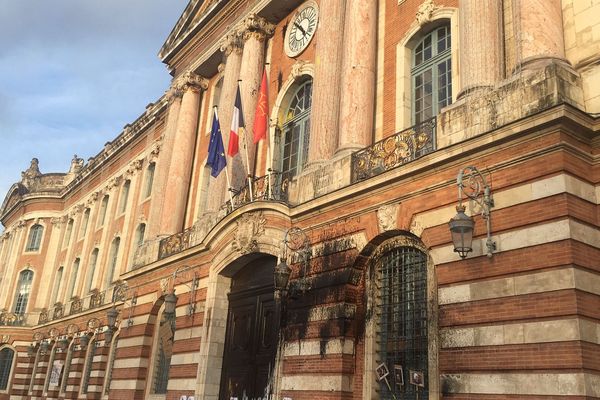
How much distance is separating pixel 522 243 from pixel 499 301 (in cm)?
88

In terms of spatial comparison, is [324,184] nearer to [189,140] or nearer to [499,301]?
[499,301]

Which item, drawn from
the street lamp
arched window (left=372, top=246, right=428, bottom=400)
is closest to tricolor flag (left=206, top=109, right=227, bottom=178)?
arched window (left=372, top=246, right=428, bottom=400)

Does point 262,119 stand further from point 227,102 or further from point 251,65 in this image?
point 227,102

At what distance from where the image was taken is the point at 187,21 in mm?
23375

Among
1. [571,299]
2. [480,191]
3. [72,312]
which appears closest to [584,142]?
[480,191]

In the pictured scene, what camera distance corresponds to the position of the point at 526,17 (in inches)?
407

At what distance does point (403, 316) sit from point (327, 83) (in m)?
5.97

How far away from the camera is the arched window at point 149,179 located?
28.0 m

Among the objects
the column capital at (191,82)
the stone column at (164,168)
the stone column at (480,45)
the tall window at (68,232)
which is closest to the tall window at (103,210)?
the tall window at (68,232)

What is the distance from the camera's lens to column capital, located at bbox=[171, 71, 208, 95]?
73.4ft

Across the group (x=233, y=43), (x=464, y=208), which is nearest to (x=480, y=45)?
(x=464, y=208)

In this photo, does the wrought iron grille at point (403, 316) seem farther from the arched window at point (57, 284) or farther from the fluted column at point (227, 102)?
the arched window at point (57, 284)

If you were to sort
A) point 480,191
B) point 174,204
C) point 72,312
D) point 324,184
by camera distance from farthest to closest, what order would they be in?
point 72,312, point 174,204, point 324,184, point 480,191

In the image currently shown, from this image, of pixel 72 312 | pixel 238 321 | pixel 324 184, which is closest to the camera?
pixel 324 184
